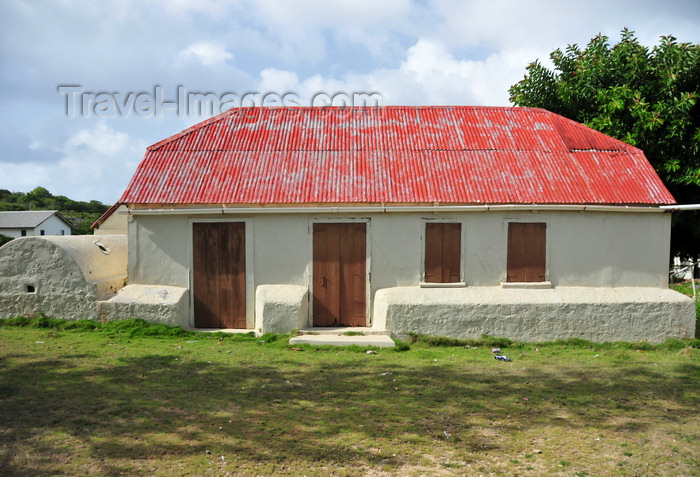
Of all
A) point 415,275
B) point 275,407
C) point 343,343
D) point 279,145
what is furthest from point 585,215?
point 275,407

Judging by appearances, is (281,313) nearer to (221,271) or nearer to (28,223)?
(221,271)

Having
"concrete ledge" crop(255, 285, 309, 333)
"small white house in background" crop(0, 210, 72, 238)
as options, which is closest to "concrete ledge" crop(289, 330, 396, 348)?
"concrete ledge" crop(255, 285, 309, 333)

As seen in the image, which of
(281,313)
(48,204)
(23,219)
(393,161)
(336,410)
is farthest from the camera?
(48,204)

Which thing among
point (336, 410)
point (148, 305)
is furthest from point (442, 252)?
point (148, 305)

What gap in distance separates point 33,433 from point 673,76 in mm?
15947

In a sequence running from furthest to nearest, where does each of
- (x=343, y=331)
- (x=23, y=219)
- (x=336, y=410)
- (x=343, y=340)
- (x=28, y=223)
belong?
(x=23, y=219), (x=28, y=223), (x=343, y=331), (x=343, y=340), (x=336, y=410)

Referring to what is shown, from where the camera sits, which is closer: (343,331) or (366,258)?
(343,331)

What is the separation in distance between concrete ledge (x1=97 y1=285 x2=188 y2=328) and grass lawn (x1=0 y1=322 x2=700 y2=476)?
787 mm

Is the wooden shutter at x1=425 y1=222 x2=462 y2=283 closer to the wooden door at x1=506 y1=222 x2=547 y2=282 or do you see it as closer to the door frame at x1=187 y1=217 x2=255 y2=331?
the wooden door at x1=506 y1=222 x2=547 y2=282

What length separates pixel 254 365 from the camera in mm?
8883

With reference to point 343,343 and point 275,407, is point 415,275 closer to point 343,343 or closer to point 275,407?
point 343,343

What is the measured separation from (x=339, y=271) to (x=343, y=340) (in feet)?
5.29

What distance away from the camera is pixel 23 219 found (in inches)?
2307

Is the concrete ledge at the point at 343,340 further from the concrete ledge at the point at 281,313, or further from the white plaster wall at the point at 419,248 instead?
the white plaster wall at the point at 419,248
